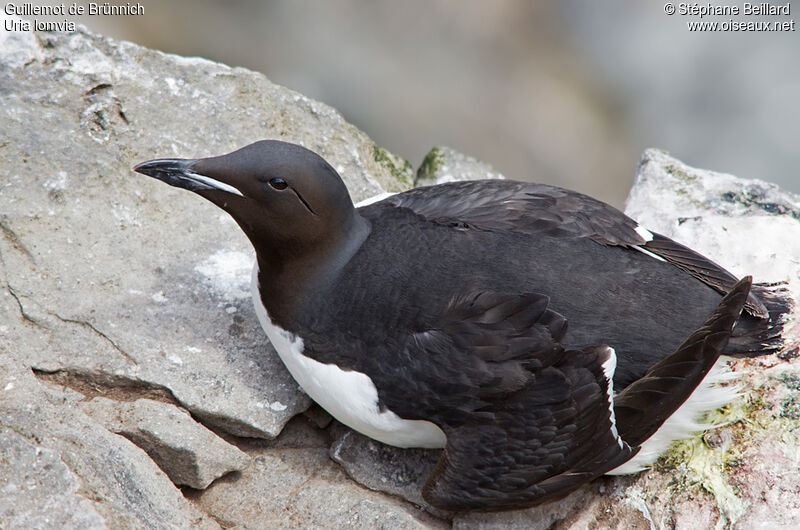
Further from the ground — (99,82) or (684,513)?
(99,82)

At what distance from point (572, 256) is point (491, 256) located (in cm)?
33

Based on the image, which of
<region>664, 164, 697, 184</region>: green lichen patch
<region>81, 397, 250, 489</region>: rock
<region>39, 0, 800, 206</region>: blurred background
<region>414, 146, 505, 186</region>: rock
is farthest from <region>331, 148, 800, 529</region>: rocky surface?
<region>39, 0, 800, 206</region>: blurred background

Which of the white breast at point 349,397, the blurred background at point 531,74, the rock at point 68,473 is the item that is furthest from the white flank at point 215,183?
the blurred background at point 531,74

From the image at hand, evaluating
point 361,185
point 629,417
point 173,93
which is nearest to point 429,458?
point 629,417

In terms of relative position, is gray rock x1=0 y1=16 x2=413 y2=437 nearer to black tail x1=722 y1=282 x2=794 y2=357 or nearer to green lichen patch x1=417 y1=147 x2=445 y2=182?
green lichen patch x1=417 y1=147 x2=445 y2=182

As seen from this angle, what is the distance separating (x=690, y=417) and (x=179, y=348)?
222 centimetres

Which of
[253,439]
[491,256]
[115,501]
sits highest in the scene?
[491,256]

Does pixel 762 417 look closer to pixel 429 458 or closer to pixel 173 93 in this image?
pixel 429 458

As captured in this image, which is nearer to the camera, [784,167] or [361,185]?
[361,185]

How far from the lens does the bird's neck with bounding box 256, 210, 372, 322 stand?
370 cm

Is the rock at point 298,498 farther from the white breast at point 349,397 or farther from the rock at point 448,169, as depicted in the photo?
the rock at point 448,169

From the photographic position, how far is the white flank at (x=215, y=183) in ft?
11.5

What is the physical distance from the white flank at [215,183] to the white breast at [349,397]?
514mm

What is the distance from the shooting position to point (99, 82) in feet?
15.8
